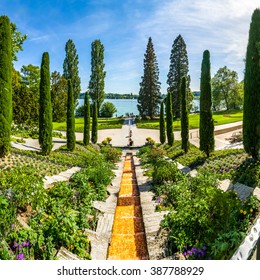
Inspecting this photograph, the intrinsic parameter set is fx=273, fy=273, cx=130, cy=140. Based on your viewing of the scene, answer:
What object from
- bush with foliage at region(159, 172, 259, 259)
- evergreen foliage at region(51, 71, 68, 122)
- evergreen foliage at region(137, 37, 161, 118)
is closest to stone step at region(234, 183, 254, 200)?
bush with foliage at region(159, 172, 259, 259)

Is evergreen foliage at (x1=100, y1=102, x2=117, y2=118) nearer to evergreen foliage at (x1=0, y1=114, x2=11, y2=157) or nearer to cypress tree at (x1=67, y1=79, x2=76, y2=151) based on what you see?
cypress tree at (x1=67, y1=79, x2=76, y2=151)

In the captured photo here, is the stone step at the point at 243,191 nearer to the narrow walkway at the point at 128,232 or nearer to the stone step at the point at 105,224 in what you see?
the narrow walkway at the point at 128,232

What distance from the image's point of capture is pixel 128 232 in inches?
225

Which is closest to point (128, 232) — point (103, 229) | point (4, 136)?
point (103, 229)

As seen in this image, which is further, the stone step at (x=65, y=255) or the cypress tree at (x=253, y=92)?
the cypress tree at (x=253, y=92)

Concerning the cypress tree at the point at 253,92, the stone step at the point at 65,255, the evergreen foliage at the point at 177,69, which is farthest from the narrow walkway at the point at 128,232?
the evergreen foliage at the point at 177,69

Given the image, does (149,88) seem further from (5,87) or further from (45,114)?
(5,87)

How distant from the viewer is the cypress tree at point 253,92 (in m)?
9.52

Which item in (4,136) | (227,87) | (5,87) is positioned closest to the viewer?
(4,136)

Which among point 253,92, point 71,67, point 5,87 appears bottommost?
point 253,92

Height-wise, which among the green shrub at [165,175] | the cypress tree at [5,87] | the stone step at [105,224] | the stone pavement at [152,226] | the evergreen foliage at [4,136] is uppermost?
the cypress tree at [5,87]

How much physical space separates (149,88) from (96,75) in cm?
839

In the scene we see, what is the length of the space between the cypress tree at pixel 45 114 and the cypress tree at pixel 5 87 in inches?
107
